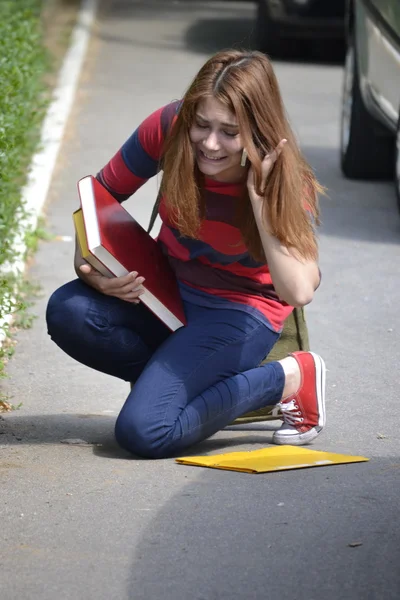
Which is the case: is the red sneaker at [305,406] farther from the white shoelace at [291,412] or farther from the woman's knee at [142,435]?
the woman's knee at [142,435]

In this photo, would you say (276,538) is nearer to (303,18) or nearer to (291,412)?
(291,412)

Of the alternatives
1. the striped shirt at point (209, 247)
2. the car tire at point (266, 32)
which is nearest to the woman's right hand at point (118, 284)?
the striped shirt at point (209, 247)

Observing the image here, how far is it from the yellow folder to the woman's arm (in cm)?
52

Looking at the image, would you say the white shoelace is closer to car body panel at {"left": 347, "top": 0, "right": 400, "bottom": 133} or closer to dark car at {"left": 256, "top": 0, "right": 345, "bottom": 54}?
car body panel at {"left": 347, "top": 0, "right": 400, "bottom": 133}

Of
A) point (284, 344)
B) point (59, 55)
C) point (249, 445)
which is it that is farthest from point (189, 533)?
point (59, 55)

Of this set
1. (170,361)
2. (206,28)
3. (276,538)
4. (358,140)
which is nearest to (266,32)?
(206,28)

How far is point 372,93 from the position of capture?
321 inches

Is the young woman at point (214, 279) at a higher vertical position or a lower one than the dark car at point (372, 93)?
higher

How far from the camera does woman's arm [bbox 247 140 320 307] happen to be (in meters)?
4.07

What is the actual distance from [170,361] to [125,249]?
0.40 metres

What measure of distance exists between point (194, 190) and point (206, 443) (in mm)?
953

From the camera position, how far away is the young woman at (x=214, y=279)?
405 centimetres

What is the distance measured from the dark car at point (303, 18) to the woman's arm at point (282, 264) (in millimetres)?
8835

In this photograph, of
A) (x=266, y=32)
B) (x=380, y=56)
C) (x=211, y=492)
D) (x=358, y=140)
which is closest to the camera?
(x=211, y=492)
